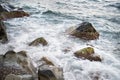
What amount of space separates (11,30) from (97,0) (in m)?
10.0

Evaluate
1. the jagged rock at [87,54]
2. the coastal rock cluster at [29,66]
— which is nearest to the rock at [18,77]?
the coastal rock cluster at [29,66]

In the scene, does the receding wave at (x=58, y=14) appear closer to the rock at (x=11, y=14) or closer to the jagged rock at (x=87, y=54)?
the rock at (x=11, y=14)

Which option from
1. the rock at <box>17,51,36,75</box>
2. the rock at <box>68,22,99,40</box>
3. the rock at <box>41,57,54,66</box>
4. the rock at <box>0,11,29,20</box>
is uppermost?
the rock at <box>17,51,36,75</box>

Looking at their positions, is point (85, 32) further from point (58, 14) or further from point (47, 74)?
point (47, 74)

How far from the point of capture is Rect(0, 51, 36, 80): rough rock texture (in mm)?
7375

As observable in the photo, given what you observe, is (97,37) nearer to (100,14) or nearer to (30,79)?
(100,14)

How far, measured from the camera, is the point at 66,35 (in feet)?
41.2

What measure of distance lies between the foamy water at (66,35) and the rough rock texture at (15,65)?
4.56 ft

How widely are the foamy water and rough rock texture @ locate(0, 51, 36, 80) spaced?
1.39 metres

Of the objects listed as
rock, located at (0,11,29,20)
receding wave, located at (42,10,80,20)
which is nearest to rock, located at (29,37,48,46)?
rock, located at (0,11,29,20)

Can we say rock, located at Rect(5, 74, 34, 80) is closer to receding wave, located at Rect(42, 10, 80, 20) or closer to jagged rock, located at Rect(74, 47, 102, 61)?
jagged rock, located at Rect(74, 47, 102, 61)

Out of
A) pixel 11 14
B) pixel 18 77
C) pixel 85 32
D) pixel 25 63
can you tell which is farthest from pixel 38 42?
pixel 11 14

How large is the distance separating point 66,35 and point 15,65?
5.24 metres

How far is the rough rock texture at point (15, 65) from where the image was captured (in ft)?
24.2
